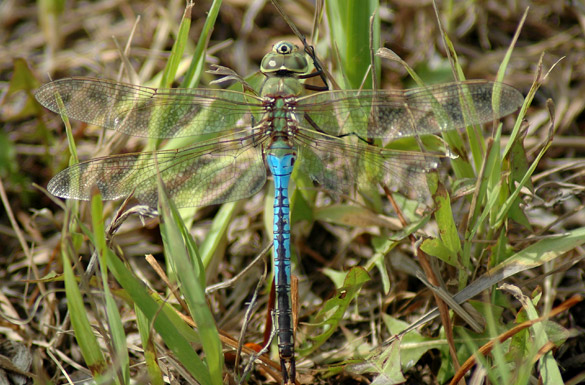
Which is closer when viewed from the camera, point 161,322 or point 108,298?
point 108,298

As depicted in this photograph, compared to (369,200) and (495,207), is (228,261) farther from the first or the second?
(495,207)

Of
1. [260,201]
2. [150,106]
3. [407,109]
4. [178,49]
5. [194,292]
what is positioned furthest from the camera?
[260,201]

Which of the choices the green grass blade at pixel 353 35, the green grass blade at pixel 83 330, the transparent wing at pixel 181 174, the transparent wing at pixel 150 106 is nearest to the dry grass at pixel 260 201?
the green grass blade at pixel 83 330

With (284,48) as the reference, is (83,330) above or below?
below

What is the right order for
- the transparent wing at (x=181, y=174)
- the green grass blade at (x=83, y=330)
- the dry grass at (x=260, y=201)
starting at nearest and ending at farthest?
1. the green grass blade at (x=83, y=330)
2. the transparent wing at (x=181, y=174)
3. the dry grass at (x=260, y=201)

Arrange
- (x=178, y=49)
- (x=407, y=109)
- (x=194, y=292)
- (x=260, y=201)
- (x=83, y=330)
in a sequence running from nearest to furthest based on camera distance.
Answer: (x=194, y=292)
(x=83, y=330)
(x=407, y=109)
(x=178, y=49)
(x=260, y=201)

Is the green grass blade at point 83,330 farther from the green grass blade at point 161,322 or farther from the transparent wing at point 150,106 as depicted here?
the transparent wing at point 150,106

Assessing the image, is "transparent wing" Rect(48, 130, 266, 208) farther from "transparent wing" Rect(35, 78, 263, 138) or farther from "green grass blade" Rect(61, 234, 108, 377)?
"green grass blade" Rect(61, 234, 108, 377)

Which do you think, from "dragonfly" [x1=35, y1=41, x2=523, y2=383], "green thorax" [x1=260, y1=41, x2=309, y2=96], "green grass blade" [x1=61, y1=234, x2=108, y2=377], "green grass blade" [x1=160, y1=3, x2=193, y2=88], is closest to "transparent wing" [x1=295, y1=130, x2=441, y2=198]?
"dragonfly" [x1=35, y1=41, x2=523, y2=383]

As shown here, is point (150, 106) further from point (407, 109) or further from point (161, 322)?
point (407, 109)

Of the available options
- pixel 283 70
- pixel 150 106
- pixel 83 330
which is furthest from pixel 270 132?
pixel 83 330
